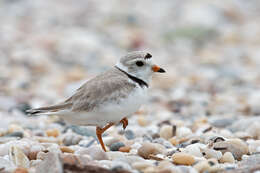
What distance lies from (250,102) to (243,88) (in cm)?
173

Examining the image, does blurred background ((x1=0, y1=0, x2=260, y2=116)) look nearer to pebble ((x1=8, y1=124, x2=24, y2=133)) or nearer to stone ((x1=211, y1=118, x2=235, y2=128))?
stone ((x1=211, y1=118, x2=235, y2=128))

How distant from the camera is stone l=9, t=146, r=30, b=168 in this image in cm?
377

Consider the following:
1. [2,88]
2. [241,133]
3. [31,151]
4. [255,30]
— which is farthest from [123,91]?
[255,30]

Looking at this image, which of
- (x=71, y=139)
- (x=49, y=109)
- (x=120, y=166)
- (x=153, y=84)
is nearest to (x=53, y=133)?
(x=71, y=139)

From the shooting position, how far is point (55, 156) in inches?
129

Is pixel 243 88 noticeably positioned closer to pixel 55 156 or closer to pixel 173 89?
pixel 173 89

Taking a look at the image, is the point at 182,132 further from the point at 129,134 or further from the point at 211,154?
the point at 211,154

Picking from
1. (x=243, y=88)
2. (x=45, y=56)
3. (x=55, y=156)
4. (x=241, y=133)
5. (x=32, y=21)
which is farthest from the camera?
(x=32, y=21)

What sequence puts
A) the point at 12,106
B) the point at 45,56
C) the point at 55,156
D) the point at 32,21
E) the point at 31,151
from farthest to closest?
1. the point at 32,21
2. the point at 45,56
3. the point at 12,106
4. the point at 31,151
5. the point at 55,156

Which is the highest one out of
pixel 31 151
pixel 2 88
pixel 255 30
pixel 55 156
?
pixel 255 30

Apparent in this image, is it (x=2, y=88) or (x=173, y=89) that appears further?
(x=173, y=89)

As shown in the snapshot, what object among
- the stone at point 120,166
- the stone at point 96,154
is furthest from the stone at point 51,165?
the stone at point 96,154

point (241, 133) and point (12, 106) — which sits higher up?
point (12, 106)

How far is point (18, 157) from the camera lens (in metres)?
3.81
